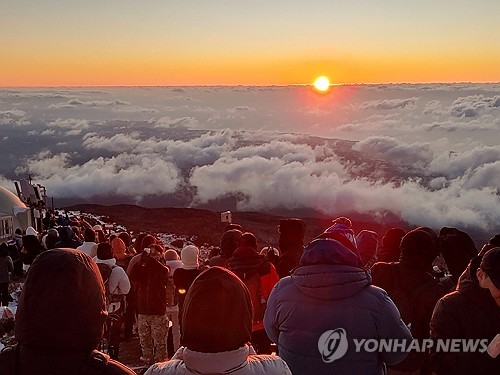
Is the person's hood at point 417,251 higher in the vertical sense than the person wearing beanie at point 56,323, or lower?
lower

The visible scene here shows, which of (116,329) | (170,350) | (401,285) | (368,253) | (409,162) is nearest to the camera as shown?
(401,285)

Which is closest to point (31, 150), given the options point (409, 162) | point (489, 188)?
point (409, 162)

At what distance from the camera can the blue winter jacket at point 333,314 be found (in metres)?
3.44

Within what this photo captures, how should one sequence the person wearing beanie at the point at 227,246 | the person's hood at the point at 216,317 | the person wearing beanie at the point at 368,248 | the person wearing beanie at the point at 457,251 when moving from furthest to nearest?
the person wearing beanie at the point at 227,246 → the person wearing beanie at the point at 368,248 → the person wearing beanie at the point at 457,251 → the person's hood at the point at 216,317

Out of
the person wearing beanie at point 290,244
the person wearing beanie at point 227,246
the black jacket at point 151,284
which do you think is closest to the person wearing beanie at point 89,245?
the black jacket at point 151,284

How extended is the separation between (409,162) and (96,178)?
9939cm

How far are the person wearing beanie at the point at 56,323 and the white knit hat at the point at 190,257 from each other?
3.81 meters

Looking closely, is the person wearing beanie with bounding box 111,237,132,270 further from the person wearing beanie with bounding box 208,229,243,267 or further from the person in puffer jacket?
the person in puffer jacket

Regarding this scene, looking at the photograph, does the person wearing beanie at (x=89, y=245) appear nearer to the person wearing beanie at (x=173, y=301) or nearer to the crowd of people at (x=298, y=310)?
the crowd of people at (x=298, y=310)

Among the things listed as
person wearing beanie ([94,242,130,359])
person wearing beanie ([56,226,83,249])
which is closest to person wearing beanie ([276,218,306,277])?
person wearing beanie ([94,242,130,359])

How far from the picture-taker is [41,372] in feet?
7.93

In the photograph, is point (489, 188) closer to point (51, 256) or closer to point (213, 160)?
point (213, 160)

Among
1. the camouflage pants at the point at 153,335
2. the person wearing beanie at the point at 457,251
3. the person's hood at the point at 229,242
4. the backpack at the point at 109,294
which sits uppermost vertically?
the person wearing beanie at the point at 457,251

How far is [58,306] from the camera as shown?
94.8 inches
